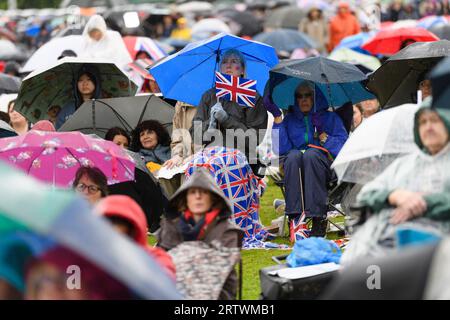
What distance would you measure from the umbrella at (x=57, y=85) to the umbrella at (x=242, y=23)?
14.8 m

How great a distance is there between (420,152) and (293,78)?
168 inches

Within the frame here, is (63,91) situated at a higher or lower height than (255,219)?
higher

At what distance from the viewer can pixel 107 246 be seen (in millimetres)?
4508

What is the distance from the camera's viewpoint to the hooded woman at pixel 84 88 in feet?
40.0

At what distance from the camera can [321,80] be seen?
10.2 meters

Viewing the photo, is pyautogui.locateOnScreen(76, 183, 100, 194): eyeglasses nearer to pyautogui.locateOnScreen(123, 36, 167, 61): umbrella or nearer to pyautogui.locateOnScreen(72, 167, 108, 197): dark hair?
pyautogui.locateOnScreen(72, 167, 108, 197): dark hair

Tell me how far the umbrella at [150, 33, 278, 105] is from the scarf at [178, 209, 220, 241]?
3.72m

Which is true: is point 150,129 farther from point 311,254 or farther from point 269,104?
point 311,254

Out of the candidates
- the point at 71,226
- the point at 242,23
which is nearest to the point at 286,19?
the point at 242,23

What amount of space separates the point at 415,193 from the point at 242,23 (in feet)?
73.8

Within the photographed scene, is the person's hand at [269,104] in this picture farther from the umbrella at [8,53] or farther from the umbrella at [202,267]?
the umbrella at [8,53]

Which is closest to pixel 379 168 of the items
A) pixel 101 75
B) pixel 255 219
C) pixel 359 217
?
pixel 359 217

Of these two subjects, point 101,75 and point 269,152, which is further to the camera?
point 101,75
